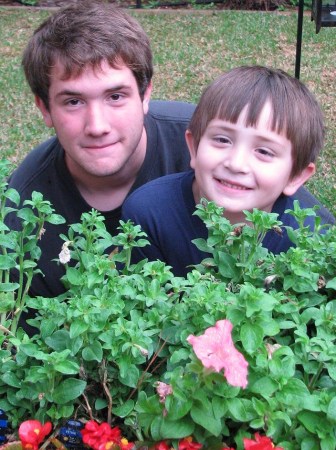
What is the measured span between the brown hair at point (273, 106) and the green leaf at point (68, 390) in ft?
3.78

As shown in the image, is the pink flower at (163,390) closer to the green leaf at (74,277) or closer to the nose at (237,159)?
the green leaf at (74,277)

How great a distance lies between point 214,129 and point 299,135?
0.27 meters

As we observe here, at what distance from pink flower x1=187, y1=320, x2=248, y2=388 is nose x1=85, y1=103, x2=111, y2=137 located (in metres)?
1.57

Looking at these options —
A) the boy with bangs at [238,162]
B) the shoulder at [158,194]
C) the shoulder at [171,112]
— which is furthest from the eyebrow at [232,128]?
the shoulder at [171,112]

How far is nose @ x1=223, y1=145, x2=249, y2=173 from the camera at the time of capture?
2217 mm

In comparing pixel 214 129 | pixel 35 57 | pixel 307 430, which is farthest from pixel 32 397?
pixel 35 57

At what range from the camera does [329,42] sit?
8.11m

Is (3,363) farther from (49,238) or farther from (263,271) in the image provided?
(49,238)

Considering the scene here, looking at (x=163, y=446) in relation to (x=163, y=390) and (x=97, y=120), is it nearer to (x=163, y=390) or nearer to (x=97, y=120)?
(x=163, y=390)

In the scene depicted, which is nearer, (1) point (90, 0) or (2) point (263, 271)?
(2) point (263, 271)

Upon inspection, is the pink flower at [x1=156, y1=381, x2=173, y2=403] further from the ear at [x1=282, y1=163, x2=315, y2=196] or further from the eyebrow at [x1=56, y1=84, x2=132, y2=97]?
the eyebrow at [x1=56, y1=84, x2=132, y2=97]

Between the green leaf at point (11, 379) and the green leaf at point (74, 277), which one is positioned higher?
the green leaf at point (74, 277)

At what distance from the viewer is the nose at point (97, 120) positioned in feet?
8.68

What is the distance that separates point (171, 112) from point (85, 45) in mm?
689
